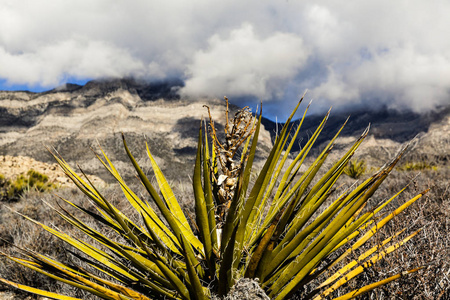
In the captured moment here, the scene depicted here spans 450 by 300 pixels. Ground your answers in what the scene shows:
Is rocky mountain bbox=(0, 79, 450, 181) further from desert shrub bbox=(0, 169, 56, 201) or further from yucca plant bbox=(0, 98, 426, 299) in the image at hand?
yucca plant bbox=(0, 98, 426, 299)

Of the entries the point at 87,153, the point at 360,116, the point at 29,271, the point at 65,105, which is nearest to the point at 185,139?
the point at 87,153

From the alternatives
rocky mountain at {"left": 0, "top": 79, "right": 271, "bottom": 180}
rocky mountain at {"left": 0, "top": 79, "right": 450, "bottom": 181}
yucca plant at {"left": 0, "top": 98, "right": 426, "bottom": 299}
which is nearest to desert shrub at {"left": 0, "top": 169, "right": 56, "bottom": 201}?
yucca plant at {"left": 0, "top": 98, "right": 426, "bottom": 299}

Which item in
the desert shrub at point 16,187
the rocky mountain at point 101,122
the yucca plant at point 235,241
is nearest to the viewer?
the yucca plant at point 235,241

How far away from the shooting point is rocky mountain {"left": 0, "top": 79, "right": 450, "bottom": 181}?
1422 inches

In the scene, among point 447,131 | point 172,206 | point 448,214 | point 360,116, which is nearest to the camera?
point 172,206

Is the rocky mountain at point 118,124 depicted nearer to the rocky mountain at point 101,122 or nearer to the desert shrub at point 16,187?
the rocky mountain at point 101,122

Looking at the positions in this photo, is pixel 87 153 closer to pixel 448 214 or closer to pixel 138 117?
pixel 138 117

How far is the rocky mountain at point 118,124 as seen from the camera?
3612 cm

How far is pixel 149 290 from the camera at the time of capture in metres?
1.39

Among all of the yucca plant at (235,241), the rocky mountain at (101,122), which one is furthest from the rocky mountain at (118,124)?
the yucca plant at (235,241)

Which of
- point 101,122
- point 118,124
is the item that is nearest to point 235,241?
point 118,124

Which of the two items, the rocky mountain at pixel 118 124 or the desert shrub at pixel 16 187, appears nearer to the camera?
the desert shrub at pixel 16 187

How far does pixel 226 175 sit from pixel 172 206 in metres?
0.44

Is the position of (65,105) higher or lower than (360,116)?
lower
